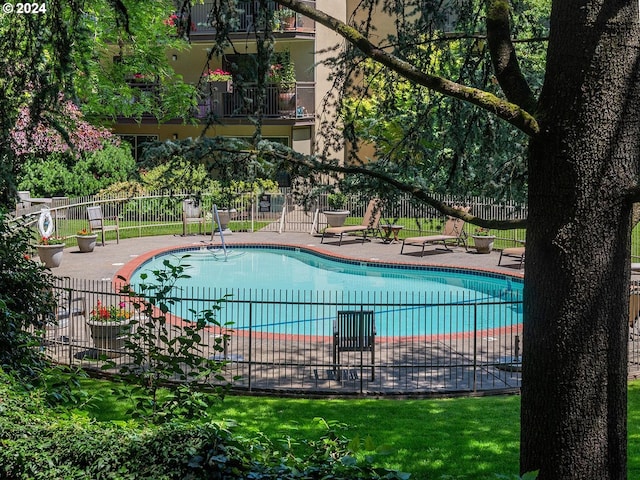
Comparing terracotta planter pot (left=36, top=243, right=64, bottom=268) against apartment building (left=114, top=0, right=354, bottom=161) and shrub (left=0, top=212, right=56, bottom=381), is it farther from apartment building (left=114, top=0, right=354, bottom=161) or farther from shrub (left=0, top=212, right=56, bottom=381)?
shrub (left=0, top=212, right=56, bottom=381)

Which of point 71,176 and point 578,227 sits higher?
point 71,176

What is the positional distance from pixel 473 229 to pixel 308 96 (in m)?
10.3

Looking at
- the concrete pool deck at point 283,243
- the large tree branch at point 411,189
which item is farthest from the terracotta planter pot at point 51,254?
the large tree branch at point 411,189

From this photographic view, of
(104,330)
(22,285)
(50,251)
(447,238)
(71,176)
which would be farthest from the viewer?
(71,176)

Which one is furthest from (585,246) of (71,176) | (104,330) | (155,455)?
(71,176)

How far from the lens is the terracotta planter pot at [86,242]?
2681 centimetres

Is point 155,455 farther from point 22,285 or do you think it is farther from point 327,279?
point 327,279

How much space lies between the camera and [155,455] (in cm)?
547

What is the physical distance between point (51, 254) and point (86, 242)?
109 inches

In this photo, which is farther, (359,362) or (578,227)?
(359,362)

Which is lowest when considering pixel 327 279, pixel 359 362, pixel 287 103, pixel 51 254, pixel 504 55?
pixel 359 362

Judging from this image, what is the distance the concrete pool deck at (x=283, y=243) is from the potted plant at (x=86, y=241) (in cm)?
17

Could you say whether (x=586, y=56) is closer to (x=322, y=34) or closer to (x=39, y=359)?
(x=39, y=359)

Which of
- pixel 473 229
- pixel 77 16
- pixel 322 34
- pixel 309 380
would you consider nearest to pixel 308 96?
pixel 322 34
